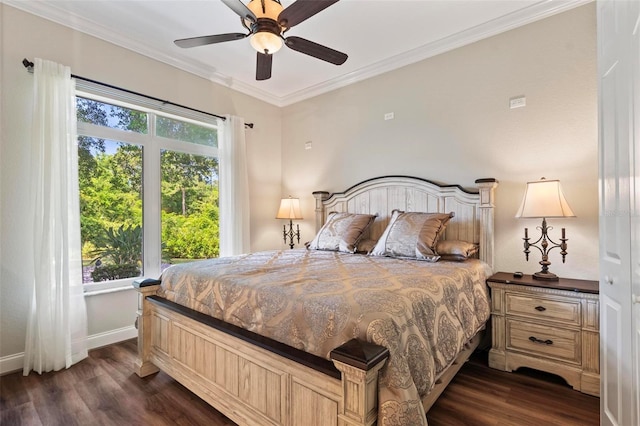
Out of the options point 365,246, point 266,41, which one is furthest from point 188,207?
point 266,41

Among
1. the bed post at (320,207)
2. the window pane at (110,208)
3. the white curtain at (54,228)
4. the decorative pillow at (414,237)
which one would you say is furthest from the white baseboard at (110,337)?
the decorative pillow at (414,237)

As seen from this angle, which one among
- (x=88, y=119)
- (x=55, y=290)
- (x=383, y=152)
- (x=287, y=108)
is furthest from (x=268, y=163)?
(x=55, y=290)

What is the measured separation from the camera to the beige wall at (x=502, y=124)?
2.54 m

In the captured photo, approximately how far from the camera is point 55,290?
Answer: 8.45 feet

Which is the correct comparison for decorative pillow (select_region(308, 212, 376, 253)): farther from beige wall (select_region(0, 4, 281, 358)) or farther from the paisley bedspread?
beige wall (select_region(0, 4, 281, 358))

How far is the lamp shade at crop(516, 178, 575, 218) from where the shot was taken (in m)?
2.33

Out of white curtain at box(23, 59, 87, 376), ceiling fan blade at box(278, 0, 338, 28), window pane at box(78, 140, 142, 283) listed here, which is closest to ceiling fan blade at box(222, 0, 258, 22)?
ceiling fan blade at box(278, 0, 338, 28)

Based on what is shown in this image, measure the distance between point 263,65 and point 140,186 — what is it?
77.7 inches

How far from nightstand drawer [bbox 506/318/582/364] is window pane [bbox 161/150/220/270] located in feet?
10.9

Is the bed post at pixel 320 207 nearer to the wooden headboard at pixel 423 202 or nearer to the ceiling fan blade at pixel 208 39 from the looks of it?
the wooden headboard at pixel 423 202

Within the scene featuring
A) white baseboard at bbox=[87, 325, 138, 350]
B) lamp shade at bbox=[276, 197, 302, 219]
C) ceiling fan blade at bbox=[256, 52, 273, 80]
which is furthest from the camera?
lamp shade at bbox=[276, 197, 302, 219]

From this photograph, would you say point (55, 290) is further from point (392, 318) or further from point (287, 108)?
point (287, 108)

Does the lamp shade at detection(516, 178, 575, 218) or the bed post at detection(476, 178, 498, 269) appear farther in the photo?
the bed post at detection(476, 178, 498, 269)

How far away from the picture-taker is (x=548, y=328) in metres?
2.26
